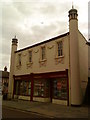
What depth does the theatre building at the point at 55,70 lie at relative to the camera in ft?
47.1

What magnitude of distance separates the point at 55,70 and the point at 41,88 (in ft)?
11.0

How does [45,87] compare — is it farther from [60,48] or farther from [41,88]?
[60,48]

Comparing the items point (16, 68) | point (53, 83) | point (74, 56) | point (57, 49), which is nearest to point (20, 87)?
point (16, 68)

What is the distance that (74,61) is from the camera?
563 inches

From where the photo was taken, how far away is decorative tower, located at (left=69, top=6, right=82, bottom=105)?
44.9 ft

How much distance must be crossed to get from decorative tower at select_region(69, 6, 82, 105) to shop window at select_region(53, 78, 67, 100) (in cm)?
138

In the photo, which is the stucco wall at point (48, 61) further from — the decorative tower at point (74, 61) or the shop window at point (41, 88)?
the shop window at point (41, 88)

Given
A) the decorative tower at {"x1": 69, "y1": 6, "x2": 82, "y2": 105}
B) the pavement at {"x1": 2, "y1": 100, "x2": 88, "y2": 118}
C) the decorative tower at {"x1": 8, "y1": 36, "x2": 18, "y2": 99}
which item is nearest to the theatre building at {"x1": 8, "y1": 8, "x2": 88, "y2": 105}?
the decorative tower at {"x1": 69, "y1": 6, "x2": 82, "y2": 105}

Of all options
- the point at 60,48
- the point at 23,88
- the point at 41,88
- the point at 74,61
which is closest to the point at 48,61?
the point at 60,48

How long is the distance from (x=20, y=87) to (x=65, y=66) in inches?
369

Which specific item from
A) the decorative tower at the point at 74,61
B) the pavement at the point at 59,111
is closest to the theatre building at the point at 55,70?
the decorative tower at the point at 74,61

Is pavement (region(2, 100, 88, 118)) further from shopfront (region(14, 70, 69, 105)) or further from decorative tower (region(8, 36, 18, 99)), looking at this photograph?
decorative tower (region(8, 36, 18, 99))

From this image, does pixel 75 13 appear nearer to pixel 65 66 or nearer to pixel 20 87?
pixel 65 66

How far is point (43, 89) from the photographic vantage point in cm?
1736
